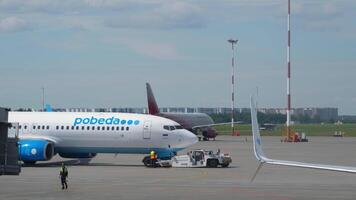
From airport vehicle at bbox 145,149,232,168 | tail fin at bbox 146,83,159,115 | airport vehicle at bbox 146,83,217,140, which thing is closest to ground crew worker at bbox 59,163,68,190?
airport vehicle at bbox 145,149,232,168

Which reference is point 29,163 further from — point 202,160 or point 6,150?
point 6,150

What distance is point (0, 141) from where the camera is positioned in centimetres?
2855

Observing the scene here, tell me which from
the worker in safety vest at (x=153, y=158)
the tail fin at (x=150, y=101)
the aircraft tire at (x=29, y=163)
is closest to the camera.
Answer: the worker in safety vest at (x=153, y=158)

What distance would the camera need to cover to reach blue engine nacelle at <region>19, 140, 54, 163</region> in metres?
49.3

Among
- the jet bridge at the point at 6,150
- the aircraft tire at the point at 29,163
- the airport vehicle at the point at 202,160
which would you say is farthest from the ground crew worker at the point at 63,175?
the airport vehicle at the point at 202,160

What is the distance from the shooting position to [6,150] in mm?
28625

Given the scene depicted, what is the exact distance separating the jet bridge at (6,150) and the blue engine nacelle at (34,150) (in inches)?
800

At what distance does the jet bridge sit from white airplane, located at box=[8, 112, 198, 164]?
2044 cm

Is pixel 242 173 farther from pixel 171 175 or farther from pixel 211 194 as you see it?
pixel 211 194

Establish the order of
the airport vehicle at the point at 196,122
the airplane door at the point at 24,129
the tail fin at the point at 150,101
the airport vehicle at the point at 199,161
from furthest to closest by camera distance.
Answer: the airport vehicle at the point at 196,122
the tail fin at the point at 150,101
the airplane door at the point at 24,129
the airport vehicle at the point at 199,161

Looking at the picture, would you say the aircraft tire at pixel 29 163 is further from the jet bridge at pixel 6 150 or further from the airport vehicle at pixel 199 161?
the jet bridge at pixel 6 150

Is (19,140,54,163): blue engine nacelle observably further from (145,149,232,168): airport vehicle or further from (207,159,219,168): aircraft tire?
(207,159,219,168): aircraft tire

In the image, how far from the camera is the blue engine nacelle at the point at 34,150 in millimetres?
49344

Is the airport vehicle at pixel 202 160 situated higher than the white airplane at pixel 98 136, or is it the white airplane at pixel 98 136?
the white airplane at pixel 98 136
